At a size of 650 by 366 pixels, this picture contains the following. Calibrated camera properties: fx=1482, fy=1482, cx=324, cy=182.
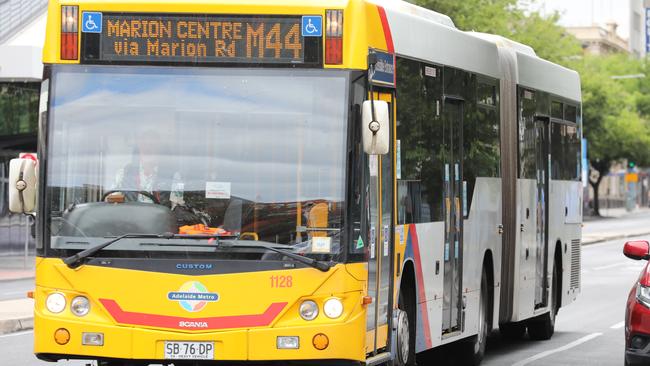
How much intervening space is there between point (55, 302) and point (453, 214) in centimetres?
454

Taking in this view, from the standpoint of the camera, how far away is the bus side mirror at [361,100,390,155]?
966 cm

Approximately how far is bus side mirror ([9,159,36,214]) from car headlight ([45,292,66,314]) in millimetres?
608

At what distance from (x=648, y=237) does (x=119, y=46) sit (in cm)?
4714

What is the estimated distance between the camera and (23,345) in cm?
1656

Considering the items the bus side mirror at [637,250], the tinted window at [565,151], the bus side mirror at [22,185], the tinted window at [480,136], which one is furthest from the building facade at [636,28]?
the bus side mirror at [22,185]

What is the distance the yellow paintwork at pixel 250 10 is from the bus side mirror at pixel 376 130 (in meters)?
0.39

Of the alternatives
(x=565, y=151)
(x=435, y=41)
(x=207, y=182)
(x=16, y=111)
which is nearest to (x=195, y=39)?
(x=207, y=182)

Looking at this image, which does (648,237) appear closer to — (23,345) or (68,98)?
(23,345)

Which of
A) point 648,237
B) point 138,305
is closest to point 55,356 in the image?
point 138,305

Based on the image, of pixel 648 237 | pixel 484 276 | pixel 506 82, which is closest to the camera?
pixel 484 276

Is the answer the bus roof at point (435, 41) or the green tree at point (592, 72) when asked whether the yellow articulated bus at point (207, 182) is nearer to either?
the bus roof at point (435, 41)

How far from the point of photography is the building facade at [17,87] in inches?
A: 1417

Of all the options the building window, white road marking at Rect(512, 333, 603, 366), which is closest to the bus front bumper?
white road marking at Rect(512, 333, 603, 366)

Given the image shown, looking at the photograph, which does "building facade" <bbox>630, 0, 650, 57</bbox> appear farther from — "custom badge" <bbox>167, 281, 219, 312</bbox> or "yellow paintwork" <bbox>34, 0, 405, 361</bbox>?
"custom badge" <bbox>167, 281, 219, 312</bbox>
